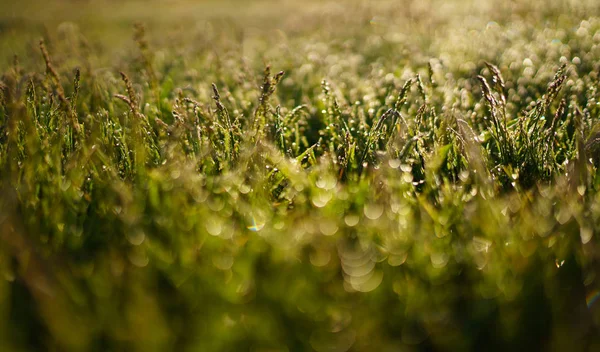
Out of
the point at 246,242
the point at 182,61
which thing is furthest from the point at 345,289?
the point at 182,61

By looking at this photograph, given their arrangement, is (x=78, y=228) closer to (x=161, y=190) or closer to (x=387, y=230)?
(x=161, y=190)

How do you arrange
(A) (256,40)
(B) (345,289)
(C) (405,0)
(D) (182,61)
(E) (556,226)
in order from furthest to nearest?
(A) (256,40)
(C) (405,0)
(D) (182,61)
(E) (556,226)
(B) (345,289)

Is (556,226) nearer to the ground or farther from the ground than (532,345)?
farther from the ground

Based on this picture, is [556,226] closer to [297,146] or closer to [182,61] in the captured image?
[297,146]

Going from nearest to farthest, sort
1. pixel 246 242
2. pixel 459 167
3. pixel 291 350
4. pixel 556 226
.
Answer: pixel 291 350 → pixel 556 226 → pixel 246 242 → pixel 459 167

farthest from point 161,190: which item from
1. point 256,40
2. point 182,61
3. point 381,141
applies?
point 256,40

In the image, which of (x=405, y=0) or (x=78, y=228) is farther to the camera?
(x=405, y=0)

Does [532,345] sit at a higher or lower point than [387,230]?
lower

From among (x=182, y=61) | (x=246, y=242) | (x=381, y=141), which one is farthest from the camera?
(x=182, y=61)

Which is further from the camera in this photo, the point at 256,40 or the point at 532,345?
the point at 256,40
